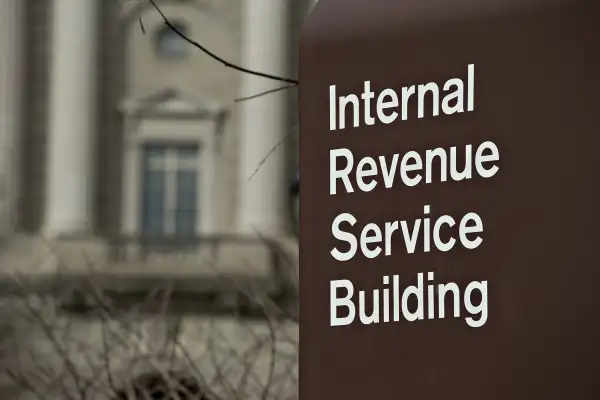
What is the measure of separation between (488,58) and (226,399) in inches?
633

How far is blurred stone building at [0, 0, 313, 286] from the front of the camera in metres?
32.2

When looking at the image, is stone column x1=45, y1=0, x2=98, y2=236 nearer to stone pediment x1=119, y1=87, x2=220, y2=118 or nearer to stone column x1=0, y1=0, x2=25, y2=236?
stone column x1=0, y1=0, x2=25, y2=236

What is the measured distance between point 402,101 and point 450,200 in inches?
4.7

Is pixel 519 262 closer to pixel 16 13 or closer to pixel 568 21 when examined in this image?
pixel 568 21

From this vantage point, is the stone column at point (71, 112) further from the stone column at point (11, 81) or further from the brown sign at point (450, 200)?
the brown sign at point (450, 200)

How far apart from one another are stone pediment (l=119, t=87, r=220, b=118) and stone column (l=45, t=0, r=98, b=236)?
867mm

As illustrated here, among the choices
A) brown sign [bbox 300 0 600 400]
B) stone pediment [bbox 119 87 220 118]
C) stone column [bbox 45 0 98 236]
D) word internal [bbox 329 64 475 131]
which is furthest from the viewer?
stone pediment [bbox 119 87 220 118]

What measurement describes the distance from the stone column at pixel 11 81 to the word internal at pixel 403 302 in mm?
29997


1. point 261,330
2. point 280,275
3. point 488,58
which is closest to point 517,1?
point 488,58

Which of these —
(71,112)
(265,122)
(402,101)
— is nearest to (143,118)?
(71,112)

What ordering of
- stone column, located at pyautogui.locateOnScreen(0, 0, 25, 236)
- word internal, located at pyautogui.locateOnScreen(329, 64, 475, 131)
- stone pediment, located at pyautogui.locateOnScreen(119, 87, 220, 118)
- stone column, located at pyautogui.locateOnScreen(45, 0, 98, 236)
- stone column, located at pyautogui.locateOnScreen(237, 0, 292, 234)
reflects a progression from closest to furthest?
word internal, located at pyautogui.locateOnScreen(329, 64, 475, 131) < stone column, located at pyautogui.locateOnScreen(0, 0, 25, 236) < stone column, located at pyautogui.locateOnScreen(237, 0, 292, 234) < stone column, located at pyautogui.locateOnScreen(45, 0, 98, 236) < stone pediment, located at pyautogui.locateOnScreen(119, 87, 220, 118)

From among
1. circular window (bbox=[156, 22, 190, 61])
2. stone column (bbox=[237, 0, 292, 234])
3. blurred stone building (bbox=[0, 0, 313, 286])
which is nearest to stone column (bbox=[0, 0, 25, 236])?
blurred stone building (bbox=[0, 0, 313, 286])

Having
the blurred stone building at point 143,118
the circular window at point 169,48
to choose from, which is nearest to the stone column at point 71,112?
the blurred stone building at point 143,118

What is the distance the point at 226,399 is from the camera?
17.7 m
